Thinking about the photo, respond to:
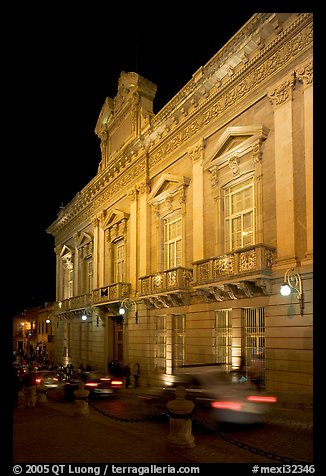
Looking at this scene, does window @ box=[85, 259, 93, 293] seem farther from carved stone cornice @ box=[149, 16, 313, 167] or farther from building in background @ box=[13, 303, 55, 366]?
building in background @ box=[13, 303, 55, 366]

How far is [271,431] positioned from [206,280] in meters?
6.82

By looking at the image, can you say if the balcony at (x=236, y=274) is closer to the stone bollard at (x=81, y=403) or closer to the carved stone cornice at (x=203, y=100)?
the stone bollard at (x=81, y=403)

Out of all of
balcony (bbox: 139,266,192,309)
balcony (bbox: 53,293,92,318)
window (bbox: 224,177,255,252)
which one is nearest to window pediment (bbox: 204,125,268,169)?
window (bbox: 224,177,255,252)

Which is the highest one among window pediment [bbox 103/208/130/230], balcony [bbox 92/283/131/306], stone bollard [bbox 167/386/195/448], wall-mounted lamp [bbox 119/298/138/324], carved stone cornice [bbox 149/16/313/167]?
carved stone cornice [bbox 149/16/313/167]

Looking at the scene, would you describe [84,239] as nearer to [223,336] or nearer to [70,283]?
[70,283]

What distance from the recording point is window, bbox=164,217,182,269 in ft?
68.7

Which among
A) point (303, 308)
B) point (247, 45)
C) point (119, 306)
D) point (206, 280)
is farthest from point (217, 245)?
point (119, 306)

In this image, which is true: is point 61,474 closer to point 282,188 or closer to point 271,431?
point 271,431

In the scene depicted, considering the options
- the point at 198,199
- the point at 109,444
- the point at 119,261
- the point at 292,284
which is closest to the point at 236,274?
the point at 292,284

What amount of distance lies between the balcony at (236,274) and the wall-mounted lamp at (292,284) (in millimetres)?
772

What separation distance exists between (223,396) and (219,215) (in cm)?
855

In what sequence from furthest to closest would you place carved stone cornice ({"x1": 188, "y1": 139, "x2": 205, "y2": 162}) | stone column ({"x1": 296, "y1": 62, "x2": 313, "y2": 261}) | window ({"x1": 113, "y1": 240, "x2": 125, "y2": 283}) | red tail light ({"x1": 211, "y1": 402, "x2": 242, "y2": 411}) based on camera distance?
1. window ({"x1": 113, "y1": 240, "x2": 125, "y2": 283})
2. carved stone cornice ({"x1": 188, "y1": 139, "x2": 205, "y2": 162})
3. stone column ({"x1": 296, "y1": 62, "x2": 313, "y2": 261})
4. red tail light ({"x1": 211, "y1": 402, "x2": 242, "y2": 411})

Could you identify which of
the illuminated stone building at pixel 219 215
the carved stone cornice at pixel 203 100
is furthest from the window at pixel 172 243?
the carved stone cornice at pixel 203 100

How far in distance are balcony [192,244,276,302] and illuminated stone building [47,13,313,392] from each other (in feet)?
0.15
